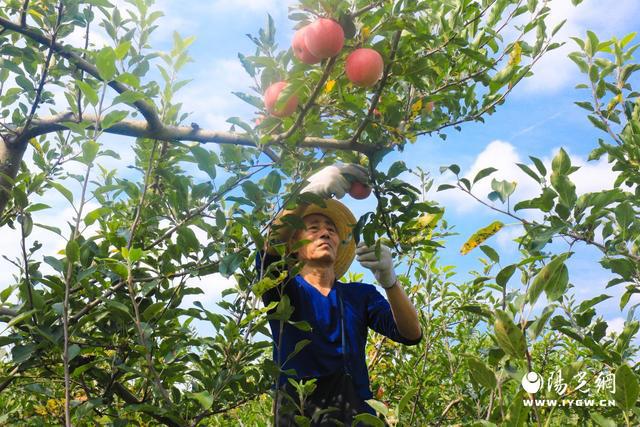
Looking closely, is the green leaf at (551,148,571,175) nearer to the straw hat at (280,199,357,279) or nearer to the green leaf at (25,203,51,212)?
the straw hat at (280,199,357,279)

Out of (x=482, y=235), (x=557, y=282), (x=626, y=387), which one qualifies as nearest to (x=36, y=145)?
(x=482, y=235)

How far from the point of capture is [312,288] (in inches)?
101

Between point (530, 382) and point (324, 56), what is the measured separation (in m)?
1.07

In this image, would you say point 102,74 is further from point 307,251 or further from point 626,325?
point 626,325

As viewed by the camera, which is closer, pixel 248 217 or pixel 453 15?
pixel 248 217

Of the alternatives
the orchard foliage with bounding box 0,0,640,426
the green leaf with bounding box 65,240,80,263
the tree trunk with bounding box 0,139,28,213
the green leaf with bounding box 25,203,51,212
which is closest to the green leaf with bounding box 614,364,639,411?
the orchard foliage with bounding box 0,0,640,426

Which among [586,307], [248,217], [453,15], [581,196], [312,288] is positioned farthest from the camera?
[312,288]

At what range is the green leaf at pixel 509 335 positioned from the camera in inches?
37.7

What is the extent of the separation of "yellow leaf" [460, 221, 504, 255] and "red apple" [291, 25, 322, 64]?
71 centimetres

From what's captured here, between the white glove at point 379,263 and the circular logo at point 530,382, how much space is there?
4.75 feet

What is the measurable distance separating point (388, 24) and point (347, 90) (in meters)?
0.40

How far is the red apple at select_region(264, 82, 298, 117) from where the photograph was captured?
179cm

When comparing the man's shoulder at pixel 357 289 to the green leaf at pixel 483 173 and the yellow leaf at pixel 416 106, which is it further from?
the green leaf at pixel 483 173

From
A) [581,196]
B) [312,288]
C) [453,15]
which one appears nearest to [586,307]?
[581,196]
